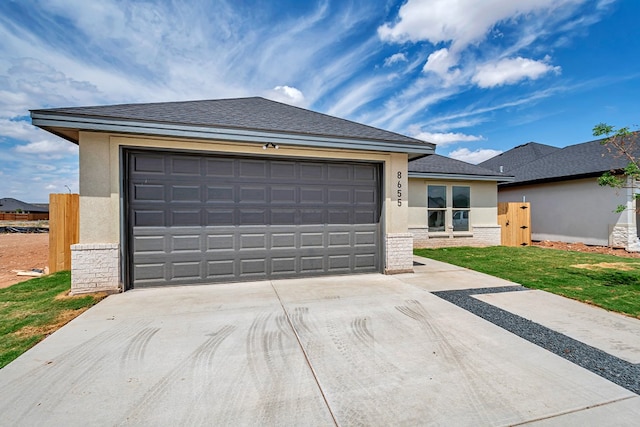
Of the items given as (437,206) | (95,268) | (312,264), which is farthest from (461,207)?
(95,268)

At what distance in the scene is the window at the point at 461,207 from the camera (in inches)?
479

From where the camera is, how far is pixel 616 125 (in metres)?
6.12

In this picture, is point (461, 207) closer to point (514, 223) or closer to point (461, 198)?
point (461, 198)

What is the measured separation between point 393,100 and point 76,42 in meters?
11.3

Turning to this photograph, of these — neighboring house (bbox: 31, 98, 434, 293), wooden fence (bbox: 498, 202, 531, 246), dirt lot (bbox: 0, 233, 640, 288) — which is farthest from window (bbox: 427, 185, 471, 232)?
neighboring house (bbox: 31, 98, 434, 293)

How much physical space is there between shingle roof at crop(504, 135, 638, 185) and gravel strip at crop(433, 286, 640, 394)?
11532mm

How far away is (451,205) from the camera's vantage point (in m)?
12.1

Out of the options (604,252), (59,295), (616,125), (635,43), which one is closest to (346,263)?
(59,295)

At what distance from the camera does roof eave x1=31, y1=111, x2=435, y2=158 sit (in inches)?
194

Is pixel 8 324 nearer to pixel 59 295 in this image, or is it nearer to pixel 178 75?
pixel 59 295

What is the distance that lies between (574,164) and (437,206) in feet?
26.6

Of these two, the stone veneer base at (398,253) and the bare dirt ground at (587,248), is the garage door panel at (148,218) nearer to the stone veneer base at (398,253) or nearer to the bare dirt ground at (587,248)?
the stone veneer base at (398,253)

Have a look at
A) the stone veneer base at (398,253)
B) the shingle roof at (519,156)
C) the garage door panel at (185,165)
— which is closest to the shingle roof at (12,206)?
the garage door panel at (185,165)

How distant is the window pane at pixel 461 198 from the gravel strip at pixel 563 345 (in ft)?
25.8
